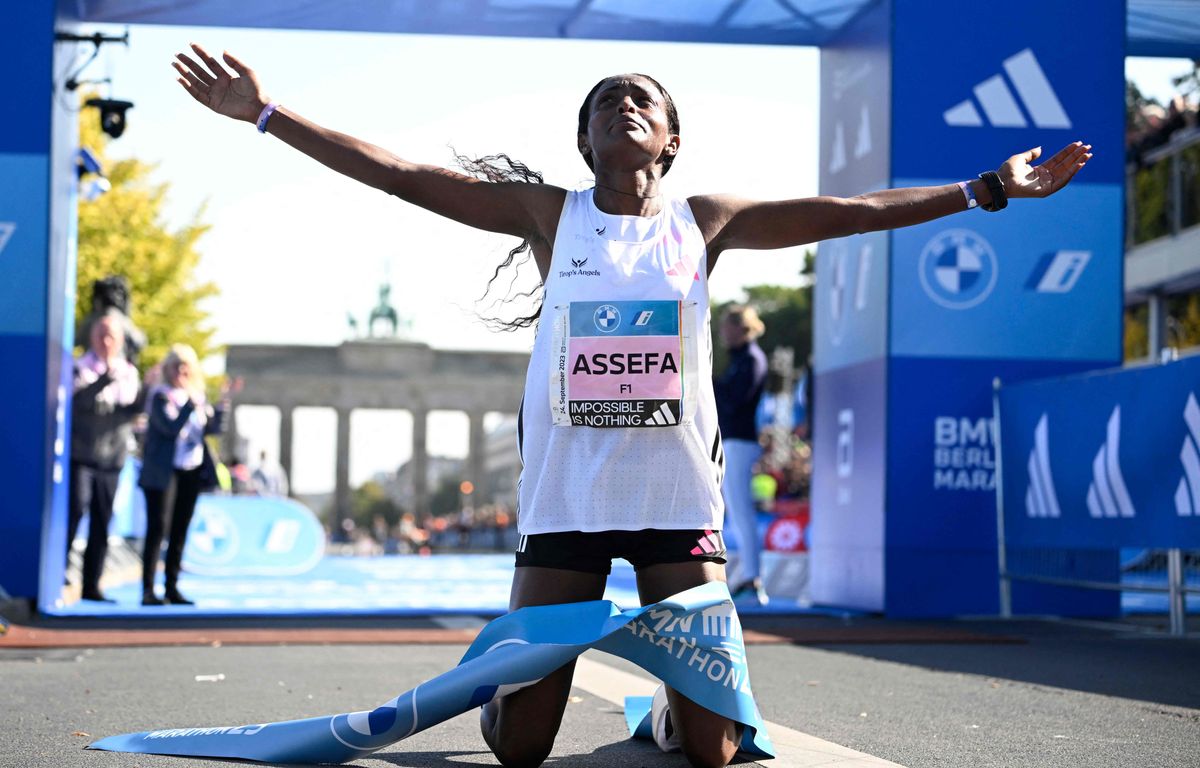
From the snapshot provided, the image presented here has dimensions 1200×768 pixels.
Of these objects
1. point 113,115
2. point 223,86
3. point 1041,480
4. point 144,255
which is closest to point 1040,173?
point 223,86

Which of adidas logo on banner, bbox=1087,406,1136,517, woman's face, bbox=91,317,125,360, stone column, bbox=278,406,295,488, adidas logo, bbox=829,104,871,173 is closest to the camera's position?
adidas logo on banner, bbox=1087,406,1136,517

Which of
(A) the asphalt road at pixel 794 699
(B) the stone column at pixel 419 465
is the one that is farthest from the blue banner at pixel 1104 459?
(B) the stone column at pixel 419 465

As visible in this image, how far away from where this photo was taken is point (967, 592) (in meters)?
10.6

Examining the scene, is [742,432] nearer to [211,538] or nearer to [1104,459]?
[1104,459]

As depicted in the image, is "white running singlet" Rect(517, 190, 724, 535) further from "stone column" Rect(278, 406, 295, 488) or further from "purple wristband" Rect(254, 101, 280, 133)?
"stone column" Rect(278, 406, 295, 488)

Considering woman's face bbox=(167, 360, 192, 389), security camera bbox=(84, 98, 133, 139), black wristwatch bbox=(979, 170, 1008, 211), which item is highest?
security camera bbox=(84, 98, 133, 139)

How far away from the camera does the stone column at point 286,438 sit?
239 ft

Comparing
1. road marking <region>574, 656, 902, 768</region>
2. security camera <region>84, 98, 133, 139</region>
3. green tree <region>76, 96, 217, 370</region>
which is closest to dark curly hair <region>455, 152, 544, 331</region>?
road marking <region>574, 656, 902, 768</region>

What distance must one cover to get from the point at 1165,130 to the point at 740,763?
2423 cm

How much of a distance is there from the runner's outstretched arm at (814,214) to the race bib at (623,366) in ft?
1.35

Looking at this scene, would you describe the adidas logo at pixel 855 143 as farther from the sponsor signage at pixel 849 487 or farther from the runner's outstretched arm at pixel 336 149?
the runner's outstretched arm at pixel 336 149

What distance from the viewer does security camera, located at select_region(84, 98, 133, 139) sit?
1180cm

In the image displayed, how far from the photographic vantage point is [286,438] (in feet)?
244

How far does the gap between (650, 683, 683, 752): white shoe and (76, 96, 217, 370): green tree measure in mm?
23307
